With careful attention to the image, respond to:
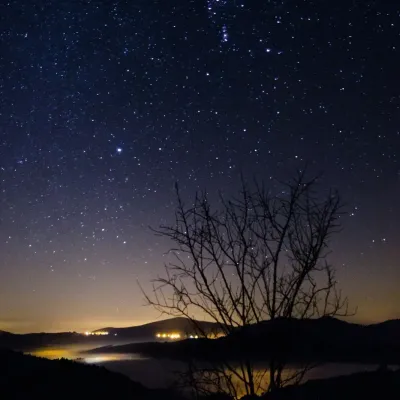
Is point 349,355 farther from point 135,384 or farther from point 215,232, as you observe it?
point 215,232

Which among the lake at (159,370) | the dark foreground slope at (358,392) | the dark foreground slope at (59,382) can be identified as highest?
the dark foreground slope at (358,392)

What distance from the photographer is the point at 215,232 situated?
12.6ft

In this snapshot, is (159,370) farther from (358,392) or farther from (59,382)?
(358,392)

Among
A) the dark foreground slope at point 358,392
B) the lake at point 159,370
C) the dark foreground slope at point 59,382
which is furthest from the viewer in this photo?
the lake at point 159,370

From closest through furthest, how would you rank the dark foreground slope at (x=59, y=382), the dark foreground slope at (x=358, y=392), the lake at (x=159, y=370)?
1. the dark foreground slope at (x=358, y=392)
2. the dark foreground slope at (x=59, y=382)
3. the lake at (x=159, y=370)

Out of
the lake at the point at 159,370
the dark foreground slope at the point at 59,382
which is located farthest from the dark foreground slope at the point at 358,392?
the dark foreground slope at the point at 59,382

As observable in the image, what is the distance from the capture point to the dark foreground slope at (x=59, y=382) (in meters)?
18.9

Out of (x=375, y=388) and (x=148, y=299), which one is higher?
(x=148, y=299)

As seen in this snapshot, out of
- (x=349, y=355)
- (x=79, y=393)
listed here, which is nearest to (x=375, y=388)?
(x=79, y=393)

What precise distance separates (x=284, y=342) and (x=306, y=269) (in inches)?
22.6

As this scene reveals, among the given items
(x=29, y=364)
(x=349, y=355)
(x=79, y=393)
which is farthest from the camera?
(x=349, y=355)

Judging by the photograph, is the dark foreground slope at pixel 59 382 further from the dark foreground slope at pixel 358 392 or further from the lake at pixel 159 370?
the dark foreground slope at pixel 358 392

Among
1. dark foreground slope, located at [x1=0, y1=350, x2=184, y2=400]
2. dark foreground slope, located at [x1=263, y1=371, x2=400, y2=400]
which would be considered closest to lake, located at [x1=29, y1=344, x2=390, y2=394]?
dark foreground slope, located at [x1=263, y1=371, x2=400, y2=400]

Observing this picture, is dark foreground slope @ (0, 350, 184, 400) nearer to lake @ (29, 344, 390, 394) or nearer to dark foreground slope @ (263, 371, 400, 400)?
lake @ (29, 344, 390, 394)
